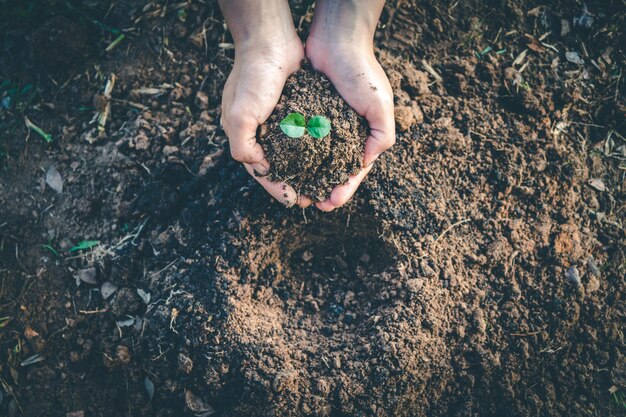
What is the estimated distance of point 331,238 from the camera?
254cm

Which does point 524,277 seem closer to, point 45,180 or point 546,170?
point 546,170

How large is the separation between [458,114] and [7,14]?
276 centimetres

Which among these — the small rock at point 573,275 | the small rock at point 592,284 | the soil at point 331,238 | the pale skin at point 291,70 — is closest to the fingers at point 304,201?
the pale skin at point 291,70

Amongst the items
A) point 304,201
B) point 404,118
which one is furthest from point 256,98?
point 404,118

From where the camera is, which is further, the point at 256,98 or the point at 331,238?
the point at 331,238

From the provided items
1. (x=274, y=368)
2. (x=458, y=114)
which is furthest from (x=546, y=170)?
(x=274, y=368)

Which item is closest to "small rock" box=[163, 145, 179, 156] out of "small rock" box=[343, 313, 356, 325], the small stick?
the small stick

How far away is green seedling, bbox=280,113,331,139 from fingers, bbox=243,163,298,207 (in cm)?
26

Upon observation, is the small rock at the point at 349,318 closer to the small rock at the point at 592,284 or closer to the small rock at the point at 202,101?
the small rock at the point at 592,284

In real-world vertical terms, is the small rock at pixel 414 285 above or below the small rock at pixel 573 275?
above

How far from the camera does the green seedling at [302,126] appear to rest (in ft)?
6.68

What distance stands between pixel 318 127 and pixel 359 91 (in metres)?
0.28

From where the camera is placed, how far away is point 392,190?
2.41 metres

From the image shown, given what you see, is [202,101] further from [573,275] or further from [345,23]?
[573,275]
